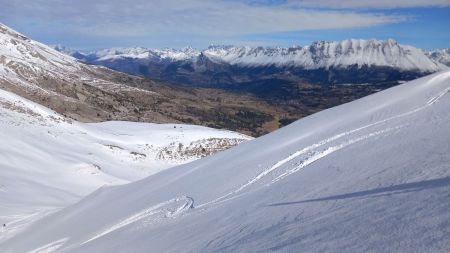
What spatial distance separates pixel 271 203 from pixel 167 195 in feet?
26.8

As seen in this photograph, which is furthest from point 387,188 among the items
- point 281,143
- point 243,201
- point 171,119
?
point 171,119

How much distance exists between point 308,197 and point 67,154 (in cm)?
3905

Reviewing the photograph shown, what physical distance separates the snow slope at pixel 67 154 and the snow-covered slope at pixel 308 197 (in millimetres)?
7715

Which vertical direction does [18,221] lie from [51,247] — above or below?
below

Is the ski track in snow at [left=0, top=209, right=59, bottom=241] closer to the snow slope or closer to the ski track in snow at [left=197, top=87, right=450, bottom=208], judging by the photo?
the snow slope

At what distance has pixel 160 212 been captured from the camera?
1784 centimetres

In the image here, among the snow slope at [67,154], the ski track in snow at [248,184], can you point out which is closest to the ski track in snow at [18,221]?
the snow slope at [67,154]

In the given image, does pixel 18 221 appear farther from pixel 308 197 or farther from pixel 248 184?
pixel 308 197

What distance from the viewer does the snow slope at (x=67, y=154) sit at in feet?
106

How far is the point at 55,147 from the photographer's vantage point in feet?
158

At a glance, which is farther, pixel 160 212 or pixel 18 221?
pixel 18 221

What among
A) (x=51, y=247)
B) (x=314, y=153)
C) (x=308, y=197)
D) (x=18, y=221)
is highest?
(x=314, y=153)

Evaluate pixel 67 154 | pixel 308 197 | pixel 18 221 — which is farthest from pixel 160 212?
pixel 67 154

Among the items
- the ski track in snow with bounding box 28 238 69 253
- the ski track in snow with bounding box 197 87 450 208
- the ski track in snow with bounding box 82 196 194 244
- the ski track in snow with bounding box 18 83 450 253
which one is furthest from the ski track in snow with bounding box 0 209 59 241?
the ski track in snow with bounding box 197 87 450 208
